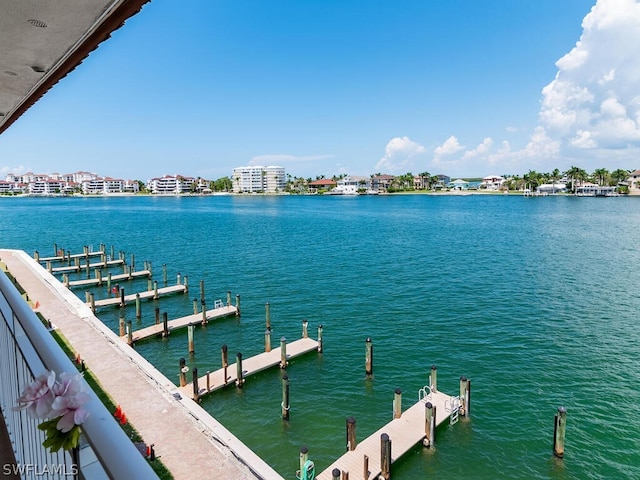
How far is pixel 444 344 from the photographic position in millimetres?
24469

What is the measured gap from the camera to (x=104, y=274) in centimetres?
4297

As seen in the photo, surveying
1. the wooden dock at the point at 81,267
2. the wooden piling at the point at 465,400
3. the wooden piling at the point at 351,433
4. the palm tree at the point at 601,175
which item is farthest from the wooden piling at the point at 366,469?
the palm tree at the point at 601,175

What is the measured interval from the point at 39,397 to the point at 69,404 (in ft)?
0.72

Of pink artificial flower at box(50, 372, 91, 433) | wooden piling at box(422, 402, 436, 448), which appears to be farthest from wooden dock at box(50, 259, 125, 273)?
pink artificial flower at box(50, 372, 91, 433)

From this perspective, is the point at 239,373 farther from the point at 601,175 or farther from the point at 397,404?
the point at 601,175

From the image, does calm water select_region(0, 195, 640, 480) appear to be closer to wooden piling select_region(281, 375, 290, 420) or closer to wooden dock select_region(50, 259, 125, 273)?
wooden piling select_region(281, 375, 290, 420)

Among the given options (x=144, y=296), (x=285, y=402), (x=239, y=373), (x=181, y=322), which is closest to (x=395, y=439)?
(x=285, y=402)

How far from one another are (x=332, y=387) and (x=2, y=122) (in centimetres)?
1730

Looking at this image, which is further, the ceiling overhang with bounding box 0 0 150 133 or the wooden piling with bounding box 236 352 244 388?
the wooden piling with bounding box 236 352 244 388

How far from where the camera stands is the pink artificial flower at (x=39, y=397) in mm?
1897

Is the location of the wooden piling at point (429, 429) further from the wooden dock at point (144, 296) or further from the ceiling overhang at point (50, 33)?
the wooden dock at point (144, 296)

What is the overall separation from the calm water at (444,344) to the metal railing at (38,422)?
12262 mm

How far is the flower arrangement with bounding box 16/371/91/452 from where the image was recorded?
1853 mm

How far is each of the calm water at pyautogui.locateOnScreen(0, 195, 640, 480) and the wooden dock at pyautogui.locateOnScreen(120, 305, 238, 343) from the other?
2.19 feet
